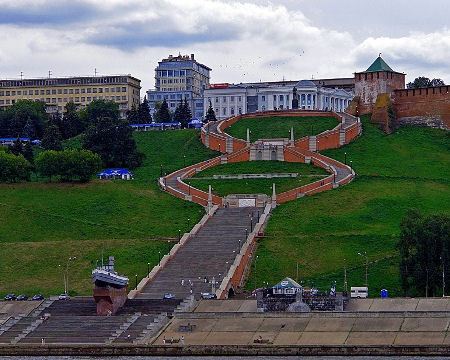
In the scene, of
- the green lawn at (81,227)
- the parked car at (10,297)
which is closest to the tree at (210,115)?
the green lawn at (81,227)

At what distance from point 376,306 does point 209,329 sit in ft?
35.5

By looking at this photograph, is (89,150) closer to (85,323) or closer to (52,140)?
(52,140)

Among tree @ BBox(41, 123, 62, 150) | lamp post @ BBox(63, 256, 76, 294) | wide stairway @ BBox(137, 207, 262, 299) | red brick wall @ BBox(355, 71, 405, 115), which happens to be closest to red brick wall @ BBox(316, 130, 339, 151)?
red brick wall @ BBox(355, 71, 405, 115)

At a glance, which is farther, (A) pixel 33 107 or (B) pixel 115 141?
(A) pixel 33 107

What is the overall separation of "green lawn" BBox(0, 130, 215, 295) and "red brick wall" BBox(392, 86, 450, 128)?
94.4 feet

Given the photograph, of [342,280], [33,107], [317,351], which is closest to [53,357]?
[317,351]

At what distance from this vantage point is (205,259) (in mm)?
106000

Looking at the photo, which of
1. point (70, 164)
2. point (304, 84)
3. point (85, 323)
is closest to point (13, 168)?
point (70, 164)

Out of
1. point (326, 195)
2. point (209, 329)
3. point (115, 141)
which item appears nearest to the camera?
point (209, 329)

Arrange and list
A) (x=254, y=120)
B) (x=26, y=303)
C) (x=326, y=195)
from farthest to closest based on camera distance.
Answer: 1. (x=254, y=120)
2. (x=326, y=195)
3. (x=26, y=303)

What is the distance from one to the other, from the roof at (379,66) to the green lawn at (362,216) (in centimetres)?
952

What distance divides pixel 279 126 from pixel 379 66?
13.2 metres

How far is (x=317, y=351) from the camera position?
79.5m

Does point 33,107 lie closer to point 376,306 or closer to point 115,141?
point 115,141
